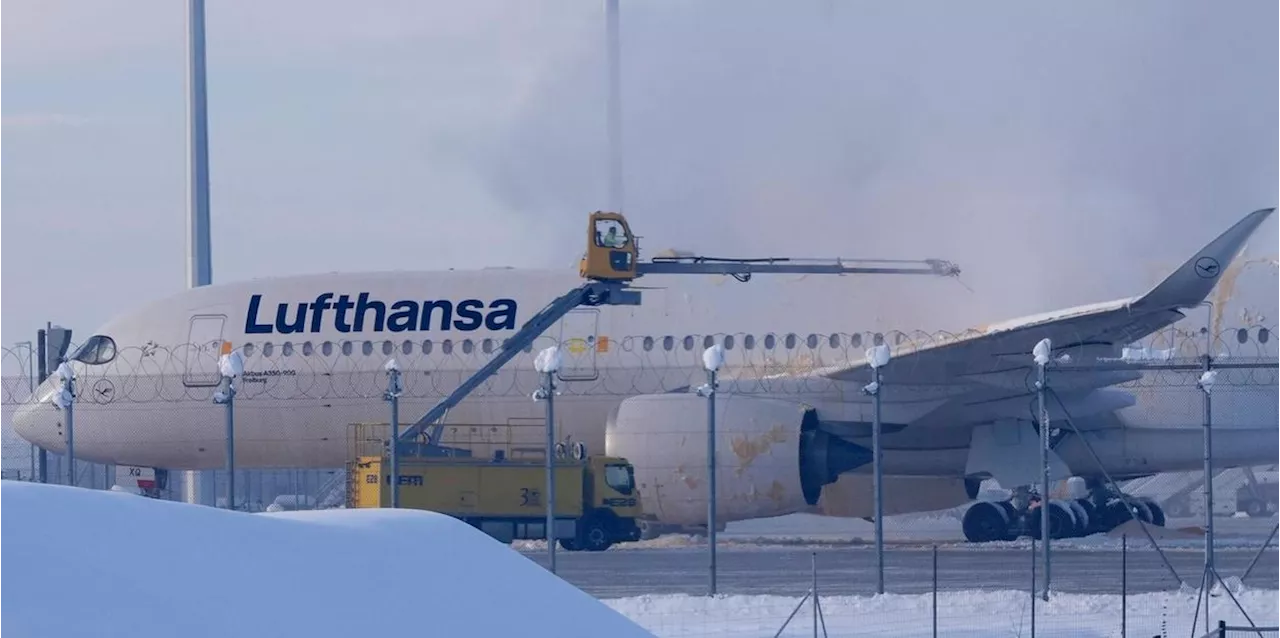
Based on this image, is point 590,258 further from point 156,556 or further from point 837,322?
point 156,556

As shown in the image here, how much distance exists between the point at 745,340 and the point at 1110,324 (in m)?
5.84

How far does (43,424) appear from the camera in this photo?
2786 cm

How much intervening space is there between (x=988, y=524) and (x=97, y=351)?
14.1 m

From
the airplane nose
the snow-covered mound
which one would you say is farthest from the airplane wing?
the snow-covered mound

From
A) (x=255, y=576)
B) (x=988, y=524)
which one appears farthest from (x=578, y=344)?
(x=255, y=576)

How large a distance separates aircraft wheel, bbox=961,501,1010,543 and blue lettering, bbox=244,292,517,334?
7299mm

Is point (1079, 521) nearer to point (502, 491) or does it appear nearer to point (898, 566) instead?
point (898, 566)

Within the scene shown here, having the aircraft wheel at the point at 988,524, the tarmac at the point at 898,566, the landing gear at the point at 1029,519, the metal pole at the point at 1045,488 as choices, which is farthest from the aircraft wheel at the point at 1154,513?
the metal pole at the point at 1045,488

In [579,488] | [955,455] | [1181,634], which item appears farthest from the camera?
[955,455]

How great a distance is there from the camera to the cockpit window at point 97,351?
28.2 metres

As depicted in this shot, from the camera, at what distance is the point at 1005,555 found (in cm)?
2306

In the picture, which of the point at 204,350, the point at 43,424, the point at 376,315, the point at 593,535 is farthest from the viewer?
the point at 43,424

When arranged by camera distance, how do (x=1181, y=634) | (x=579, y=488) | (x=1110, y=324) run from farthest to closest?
(x=579, y=488) < (x=1110, y=324) < (x=1181, y=634)

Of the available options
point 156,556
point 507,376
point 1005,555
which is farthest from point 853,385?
point 156,556
